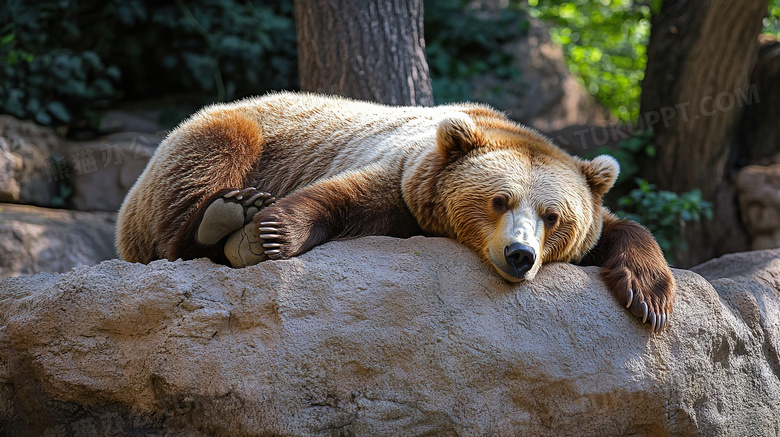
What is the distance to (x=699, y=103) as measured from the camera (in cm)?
760

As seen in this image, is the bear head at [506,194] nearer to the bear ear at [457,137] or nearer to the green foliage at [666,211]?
the bear ear at [457,137]


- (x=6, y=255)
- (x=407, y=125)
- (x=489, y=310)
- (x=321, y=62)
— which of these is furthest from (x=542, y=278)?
(x=6, y=255)

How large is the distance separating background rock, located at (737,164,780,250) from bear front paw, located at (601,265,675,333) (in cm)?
463

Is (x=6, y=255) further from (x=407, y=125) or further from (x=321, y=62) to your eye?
(x=407, y=125)

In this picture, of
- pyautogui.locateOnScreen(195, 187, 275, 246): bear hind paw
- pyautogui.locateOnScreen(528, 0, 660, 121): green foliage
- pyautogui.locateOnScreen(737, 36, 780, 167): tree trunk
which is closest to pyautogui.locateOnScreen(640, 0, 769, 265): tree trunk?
pyautogui.locateOnScreen(737, 36, 780, 167): tree trunk

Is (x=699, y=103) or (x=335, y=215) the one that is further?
(x=699, y=103)

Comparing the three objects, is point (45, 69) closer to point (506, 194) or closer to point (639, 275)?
point (506, 194)

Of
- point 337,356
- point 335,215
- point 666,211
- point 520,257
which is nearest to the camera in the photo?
point 337,356

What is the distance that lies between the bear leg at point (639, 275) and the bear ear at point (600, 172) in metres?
0.28

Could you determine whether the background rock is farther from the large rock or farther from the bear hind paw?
the bear hind paw

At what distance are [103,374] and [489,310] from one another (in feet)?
5.94

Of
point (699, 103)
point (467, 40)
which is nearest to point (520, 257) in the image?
point (699, 103)

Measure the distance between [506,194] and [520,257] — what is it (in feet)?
1.48

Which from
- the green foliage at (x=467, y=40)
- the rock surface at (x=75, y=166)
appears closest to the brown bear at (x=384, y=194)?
the rock surface at (x=75, y=166)
